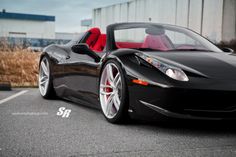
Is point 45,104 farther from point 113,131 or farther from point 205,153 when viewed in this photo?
point 205,153

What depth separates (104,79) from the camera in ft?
17.8

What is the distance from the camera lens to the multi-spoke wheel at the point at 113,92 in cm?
486

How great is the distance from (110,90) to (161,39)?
94 cm

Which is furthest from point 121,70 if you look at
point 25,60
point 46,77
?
point 25,60

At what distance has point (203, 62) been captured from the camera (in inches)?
188

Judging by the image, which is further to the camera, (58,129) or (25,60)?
(25,60)

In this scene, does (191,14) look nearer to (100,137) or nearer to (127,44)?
(127,44)

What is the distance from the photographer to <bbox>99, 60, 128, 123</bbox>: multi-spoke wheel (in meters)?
4.86

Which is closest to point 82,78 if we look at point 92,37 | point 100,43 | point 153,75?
point 100,43

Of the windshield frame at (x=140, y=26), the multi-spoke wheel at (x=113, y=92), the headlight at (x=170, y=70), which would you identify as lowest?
the multi-spoke wheel at (x=113, y=92)

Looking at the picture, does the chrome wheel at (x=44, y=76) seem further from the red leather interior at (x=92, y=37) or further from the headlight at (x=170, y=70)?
the headlight at (x=170, y=70)

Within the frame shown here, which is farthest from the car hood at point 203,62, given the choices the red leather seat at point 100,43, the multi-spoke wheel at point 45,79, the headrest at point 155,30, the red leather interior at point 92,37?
the multi-spoke wheel at point 45,79

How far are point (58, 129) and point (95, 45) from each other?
2136mm

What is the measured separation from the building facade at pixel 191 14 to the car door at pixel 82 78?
15.3m
